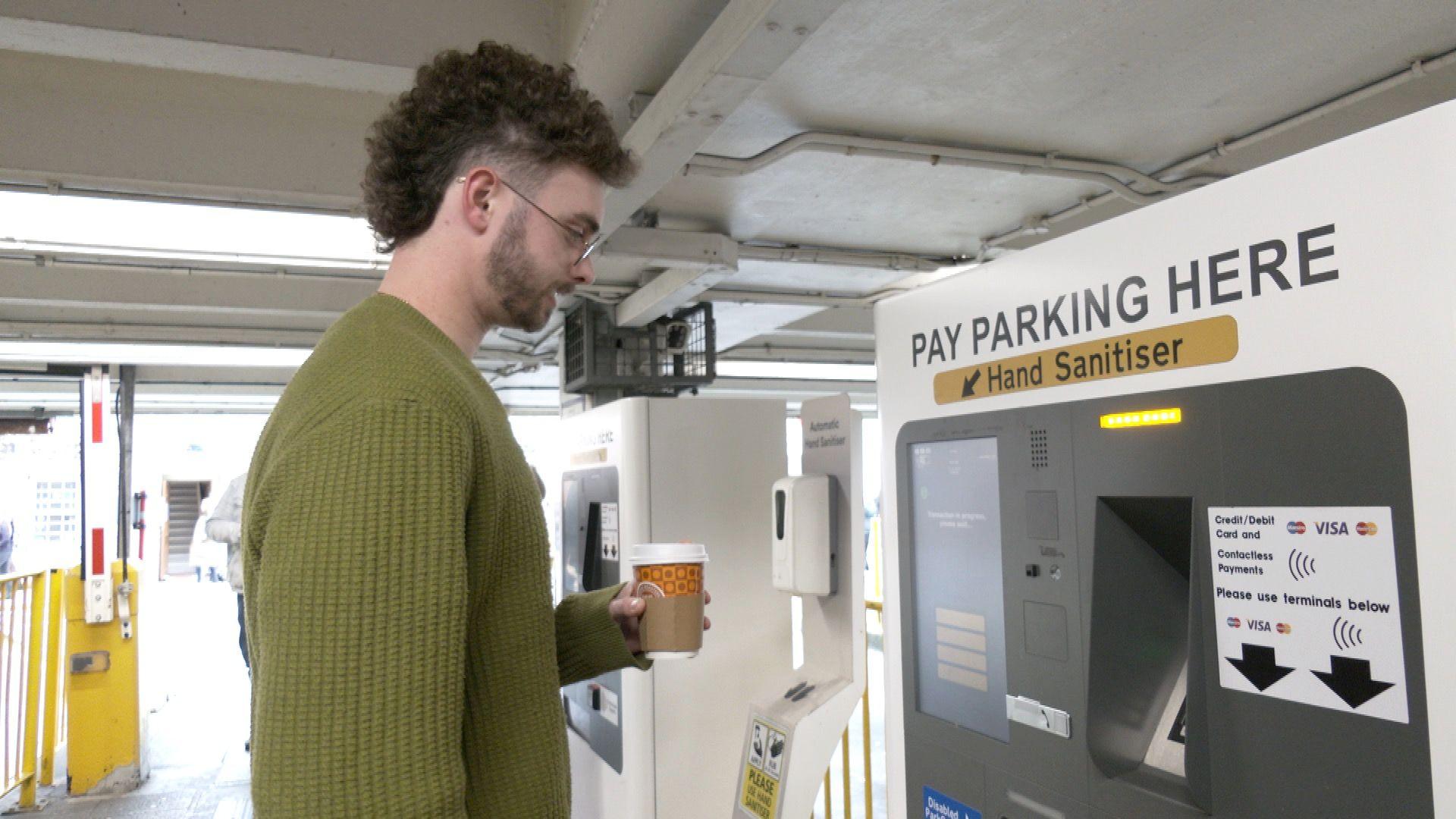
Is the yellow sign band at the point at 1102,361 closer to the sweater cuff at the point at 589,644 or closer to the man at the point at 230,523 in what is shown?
the sweater cuff at the point at 589,644

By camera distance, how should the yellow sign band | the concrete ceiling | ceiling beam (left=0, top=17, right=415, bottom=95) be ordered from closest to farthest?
the yellow sign band → ceiling beam (left=0, top=17, right=415, bottom=95) → the concrete ceiling

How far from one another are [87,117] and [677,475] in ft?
8.02

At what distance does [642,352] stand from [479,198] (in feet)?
14.6

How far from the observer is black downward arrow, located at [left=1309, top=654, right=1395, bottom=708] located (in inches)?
52.5

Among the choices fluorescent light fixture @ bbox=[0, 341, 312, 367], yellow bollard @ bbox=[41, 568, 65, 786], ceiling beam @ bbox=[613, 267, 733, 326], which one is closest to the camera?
ceiling beam @ bbox=[613, 267, 733, 326]

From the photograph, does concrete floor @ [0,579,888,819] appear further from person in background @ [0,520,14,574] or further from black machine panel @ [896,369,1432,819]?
black machine panel @ [896,369,1432,819]

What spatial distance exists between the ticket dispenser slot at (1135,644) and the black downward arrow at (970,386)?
0.46 m

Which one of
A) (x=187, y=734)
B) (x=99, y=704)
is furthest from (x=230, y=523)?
(x=187, y=734)

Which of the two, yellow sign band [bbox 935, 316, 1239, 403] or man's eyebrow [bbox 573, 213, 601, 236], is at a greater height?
man's eyebrow [bbox 573, 213, 601, 236]

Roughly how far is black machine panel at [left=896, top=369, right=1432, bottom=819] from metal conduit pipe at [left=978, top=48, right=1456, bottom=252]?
2.16 meters

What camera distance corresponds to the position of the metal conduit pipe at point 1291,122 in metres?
2.97

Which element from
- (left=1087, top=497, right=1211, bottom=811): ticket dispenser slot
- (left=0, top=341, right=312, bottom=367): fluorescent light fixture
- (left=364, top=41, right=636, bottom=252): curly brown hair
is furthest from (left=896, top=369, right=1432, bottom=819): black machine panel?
(left=0, top=341, right=312, bottom=367): fluorescent light fixture

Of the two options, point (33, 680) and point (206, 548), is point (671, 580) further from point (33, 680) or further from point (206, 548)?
point (206, 548)

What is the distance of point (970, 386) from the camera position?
7.03 feet
